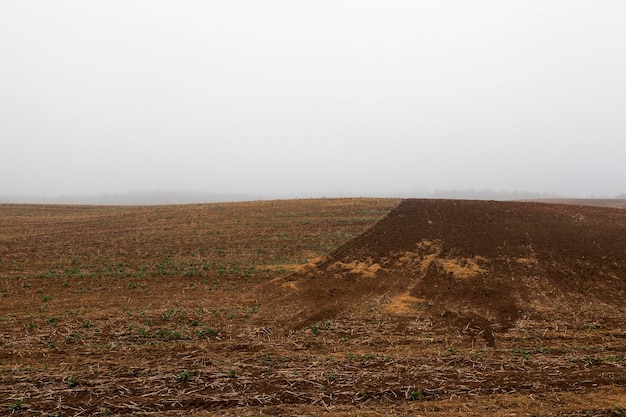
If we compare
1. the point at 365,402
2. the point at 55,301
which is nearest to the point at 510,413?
the point at 365,402

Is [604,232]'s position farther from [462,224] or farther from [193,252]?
[193,252]

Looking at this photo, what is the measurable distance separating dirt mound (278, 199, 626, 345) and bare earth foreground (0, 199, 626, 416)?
0.31 ft

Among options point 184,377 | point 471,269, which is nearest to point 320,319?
point 184,377

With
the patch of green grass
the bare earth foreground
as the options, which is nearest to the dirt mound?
the bare earth foreground

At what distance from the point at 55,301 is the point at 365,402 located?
1076cm

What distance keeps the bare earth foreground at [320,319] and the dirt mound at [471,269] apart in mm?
96

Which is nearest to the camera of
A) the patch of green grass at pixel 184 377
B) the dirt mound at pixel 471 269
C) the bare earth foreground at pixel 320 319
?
the bare earth foreground at pixel 320 319

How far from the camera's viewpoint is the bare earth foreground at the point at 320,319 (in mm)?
6047

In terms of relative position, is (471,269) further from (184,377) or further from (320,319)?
(184,377)

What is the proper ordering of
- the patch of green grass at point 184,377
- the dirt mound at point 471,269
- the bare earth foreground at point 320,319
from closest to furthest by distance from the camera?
the bare earth foreground at point 320,319, the patch of green grass at point 184,377, the dirt mound at point 471,269

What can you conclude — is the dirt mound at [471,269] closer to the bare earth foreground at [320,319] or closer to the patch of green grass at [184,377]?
the bare earth foreground at [320,319]

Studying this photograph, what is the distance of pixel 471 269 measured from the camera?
48.3 feet

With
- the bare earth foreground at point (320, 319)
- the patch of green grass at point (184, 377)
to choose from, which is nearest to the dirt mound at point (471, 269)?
the bare earth foreground at point (320, 319)

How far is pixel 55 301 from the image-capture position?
1137 cm
